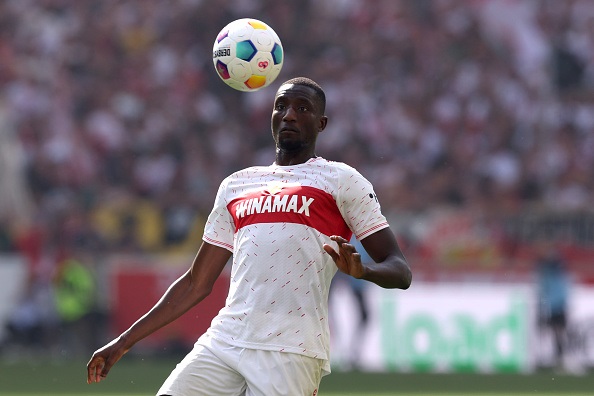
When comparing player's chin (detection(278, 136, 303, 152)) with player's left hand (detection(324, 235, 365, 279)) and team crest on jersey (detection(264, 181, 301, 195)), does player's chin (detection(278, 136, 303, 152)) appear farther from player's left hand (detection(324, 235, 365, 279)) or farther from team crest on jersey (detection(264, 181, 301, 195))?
player's left hand (detection(324, 235, 365, 279))

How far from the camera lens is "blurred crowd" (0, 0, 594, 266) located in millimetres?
16781

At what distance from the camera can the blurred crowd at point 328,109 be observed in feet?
55.1

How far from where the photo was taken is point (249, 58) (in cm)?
619

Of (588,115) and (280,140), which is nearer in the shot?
(280,140)

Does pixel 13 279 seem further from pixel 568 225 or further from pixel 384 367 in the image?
pixel 568 225

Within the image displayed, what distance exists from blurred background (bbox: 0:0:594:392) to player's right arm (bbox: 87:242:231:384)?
8.59 metres

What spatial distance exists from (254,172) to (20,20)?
14.5 metres

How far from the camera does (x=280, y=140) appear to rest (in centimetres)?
515

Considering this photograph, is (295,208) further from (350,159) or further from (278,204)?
(350,159)

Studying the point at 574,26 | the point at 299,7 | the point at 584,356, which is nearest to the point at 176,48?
the point at 299,7

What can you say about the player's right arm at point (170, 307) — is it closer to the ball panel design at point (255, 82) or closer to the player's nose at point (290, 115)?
the player's nose at point (290, 115)

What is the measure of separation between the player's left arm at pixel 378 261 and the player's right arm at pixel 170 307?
748 mm

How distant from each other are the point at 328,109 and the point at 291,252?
13.3 m

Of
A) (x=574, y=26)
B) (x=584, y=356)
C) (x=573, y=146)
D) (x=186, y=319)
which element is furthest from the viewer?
(x=574, y=26)
